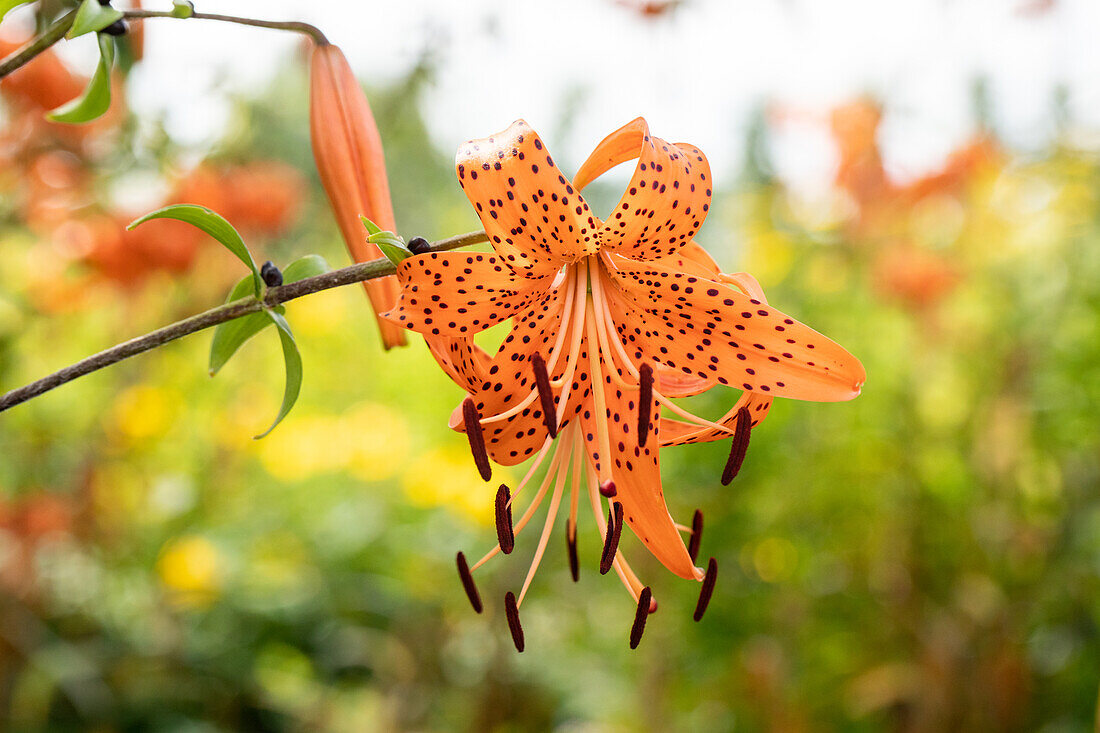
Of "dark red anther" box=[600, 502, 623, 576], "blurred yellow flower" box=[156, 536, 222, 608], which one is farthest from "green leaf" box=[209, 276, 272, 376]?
"blurred yellow flower" box=[156, 536, 222, 608]

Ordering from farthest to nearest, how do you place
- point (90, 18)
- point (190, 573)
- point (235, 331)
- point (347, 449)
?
point (347, 449), point (190, 573), point (235, 331), point (90, 18)

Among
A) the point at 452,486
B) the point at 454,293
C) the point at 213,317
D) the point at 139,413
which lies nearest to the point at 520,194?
the point at 454,293

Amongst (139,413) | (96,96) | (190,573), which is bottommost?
(190,573)

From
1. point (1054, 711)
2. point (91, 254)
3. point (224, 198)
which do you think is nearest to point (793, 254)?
point (1054, 711)

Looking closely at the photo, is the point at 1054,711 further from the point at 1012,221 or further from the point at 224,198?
the point at 224,198

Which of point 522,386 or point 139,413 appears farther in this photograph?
→ point 139,413

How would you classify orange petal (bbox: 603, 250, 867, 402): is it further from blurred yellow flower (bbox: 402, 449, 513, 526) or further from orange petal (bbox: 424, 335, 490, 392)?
blurred yellow flower (bbox: 402, 449, 513, 526)

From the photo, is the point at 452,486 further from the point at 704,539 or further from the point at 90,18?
the point at 90,18
